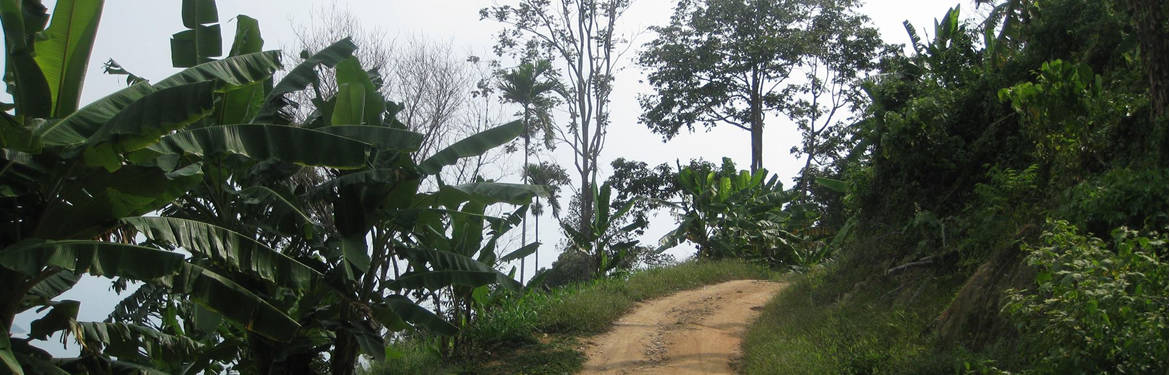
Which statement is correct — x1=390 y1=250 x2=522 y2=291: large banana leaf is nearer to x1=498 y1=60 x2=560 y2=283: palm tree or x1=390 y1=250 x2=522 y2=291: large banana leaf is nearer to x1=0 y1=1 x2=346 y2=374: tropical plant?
x1=0 y1=1 x2=346 y2=374: tropical plant

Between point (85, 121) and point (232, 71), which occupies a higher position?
point (232, 71)

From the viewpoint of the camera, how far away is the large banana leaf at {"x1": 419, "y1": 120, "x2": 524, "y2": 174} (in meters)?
8.39

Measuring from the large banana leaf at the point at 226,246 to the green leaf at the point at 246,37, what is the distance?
8.70ft

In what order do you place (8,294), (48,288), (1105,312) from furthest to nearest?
(48,288)
(8,294)
(1105,312)

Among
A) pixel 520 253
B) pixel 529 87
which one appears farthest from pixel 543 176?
pixel 520 253

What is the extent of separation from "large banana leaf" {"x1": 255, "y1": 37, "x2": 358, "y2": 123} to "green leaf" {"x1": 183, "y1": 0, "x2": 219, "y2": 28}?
898 mm

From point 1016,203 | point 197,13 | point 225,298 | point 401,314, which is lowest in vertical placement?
point 401,314

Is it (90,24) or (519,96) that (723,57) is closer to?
(519,96)

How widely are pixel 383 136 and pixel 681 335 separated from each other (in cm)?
592

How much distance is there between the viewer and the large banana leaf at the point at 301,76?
838 centimetres

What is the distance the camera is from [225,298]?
6.73 meters

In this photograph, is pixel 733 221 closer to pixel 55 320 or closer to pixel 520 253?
pixel 520 253

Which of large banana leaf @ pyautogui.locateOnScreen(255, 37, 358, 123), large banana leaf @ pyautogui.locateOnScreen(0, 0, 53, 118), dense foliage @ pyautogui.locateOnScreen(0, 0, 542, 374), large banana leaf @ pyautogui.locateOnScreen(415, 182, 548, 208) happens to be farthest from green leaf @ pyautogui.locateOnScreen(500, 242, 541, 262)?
large banana leaf @ pyautogui.locateOnScreen(0, 0, 53, 118)

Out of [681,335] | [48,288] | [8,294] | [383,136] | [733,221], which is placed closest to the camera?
[8,294]
